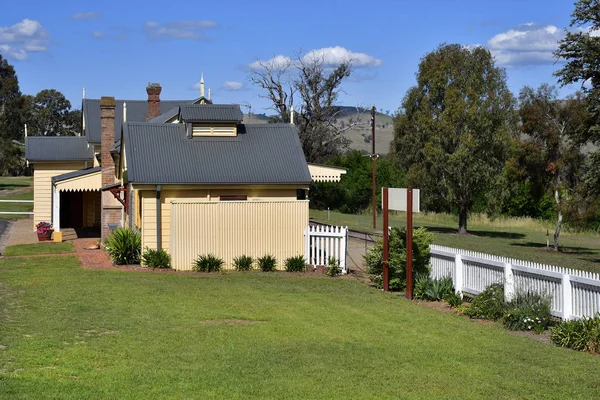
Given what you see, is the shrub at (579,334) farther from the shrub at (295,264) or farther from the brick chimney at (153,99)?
the brick chimney at (153,99)

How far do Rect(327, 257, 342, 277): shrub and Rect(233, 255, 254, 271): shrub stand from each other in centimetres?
218

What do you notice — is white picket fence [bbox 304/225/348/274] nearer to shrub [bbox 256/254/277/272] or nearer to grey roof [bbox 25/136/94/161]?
shrub [bbox 256/254/277/272]

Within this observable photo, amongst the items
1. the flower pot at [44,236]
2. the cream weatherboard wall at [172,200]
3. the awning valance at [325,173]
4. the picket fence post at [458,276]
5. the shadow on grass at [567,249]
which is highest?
the awning valance at [325,173]

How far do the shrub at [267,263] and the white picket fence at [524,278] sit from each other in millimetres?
5650

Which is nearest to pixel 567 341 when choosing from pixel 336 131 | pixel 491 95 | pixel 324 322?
pixel 324 322

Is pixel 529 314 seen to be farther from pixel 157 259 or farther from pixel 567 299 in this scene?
pixel 157 259

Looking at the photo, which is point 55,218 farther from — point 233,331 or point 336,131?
point 336,131

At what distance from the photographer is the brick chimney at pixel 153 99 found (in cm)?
3703

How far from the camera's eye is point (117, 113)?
3944 cm

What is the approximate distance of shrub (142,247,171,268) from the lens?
21.7 metres

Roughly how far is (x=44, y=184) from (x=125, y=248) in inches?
692

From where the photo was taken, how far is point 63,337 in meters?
10.9

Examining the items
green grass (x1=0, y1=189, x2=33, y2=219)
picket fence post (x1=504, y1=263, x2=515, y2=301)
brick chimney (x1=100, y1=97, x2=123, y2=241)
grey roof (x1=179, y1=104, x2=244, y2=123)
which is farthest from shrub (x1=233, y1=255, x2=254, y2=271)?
green grass (x1=0, y1=189, x2=33, y2=219)

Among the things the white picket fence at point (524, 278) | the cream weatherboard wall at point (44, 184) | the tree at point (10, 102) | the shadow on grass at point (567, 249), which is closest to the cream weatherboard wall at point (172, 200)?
the white picket fence at point (524, 278)
